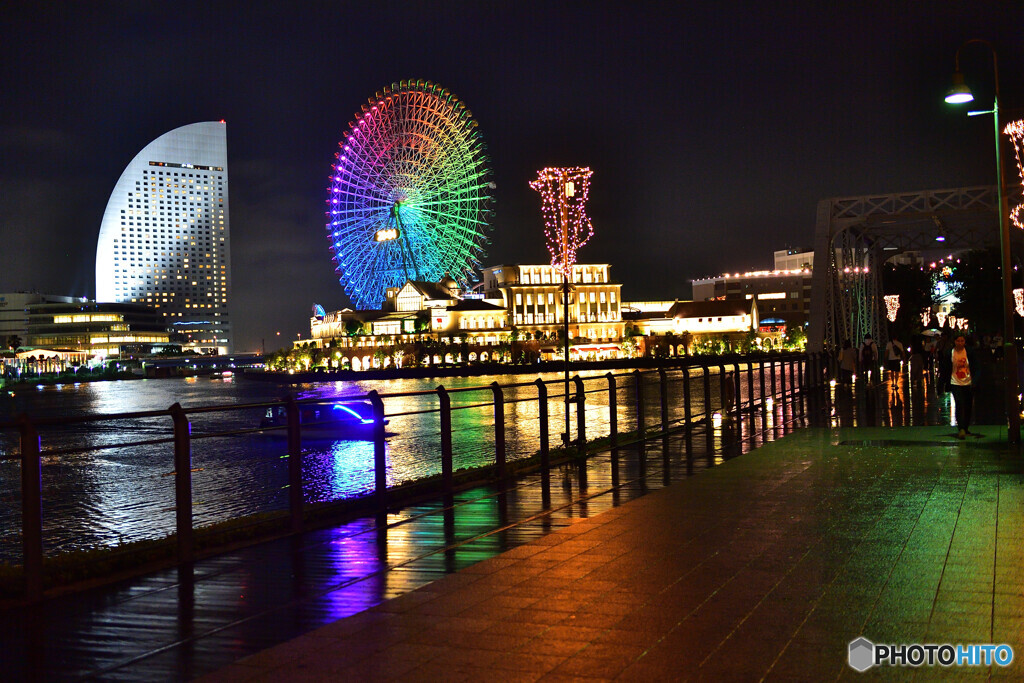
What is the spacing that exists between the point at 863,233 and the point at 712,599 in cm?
4972

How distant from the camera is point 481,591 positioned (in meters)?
7.06

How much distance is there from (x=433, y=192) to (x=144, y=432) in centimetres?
4620

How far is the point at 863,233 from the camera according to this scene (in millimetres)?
52500

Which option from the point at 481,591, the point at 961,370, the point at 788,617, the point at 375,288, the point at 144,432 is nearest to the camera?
the point at 788,617

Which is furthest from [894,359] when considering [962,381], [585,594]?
[585,594]

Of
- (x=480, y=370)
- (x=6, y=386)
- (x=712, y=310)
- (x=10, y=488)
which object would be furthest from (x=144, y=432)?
(x=712, y=310)

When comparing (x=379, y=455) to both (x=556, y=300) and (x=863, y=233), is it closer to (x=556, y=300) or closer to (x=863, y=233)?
(x=863, y=233)

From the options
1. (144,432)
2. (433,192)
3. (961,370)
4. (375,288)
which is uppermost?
(433,192)

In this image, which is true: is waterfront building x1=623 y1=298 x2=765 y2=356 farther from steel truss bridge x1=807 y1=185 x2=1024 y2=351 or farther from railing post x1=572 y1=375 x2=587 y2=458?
railing post x1=572 y1=375 x2=587 y2=458

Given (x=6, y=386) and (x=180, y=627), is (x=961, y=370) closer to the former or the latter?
(x=180, y=627)

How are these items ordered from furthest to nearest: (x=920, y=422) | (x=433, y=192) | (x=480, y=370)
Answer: (x=480, y=370) < (x=433, y=192) < (x=920, y=422)

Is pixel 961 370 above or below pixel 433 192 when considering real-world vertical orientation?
below

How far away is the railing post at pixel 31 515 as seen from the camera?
726cm

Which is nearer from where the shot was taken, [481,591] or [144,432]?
[481,591]
